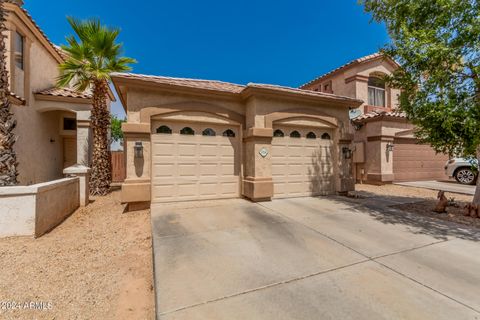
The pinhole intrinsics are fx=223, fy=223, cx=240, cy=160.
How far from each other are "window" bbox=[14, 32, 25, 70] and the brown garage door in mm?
18476

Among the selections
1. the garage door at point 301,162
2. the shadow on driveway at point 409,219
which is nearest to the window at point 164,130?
the garage door at point 301,162

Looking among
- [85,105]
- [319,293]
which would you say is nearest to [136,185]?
[319,293]

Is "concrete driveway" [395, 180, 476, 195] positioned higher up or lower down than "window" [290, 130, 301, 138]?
lower down

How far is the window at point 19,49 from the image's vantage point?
926cm

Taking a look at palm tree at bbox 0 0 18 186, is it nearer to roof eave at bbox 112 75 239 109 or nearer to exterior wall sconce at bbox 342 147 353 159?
roof eave at bbox 112 75 239 109

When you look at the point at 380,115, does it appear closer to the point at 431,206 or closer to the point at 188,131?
the point at 431,206

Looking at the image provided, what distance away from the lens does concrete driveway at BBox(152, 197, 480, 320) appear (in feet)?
8.10

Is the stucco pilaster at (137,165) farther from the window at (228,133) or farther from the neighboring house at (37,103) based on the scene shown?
the neighboring house at (37,103)

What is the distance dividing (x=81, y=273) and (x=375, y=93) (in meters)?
17.9

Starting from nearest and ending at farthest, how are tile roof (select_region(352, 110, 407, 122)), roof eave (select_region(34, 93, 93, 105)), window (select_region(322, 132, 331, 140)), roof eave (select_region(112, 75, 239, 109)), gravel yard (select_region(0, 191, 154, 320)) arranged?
gravel yard (select_region(0, 191, 154, 320)) < roof eave (select_region(112, 75, 239, 109)) < window (select_region(322, 132, 331, 140)) < roof eave (select_region(34, 93, 93, 105)) < tile roof (select_region(352, 110, 407, 122))

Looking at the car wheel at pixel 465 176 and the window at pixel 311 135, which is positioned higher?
the window at pixel 311 135

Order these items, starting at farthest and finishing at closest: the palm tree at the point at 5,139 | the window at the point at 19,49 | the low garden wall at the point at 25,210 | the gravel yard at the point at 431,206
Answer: the window at the point at 19,49, the gravel yard at the point at 431,206, the palm tree at the point at 5,139, the low garden wall at the point at 25,210

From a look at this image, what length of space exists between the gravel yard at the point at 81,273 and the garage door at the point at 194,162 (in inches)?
71.3

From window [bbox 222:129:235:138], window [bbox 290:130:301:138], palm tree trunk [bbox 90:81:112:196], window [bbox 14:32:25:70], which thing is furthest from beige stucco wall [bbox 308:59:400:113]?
window [bbox 14:32:25:70]
